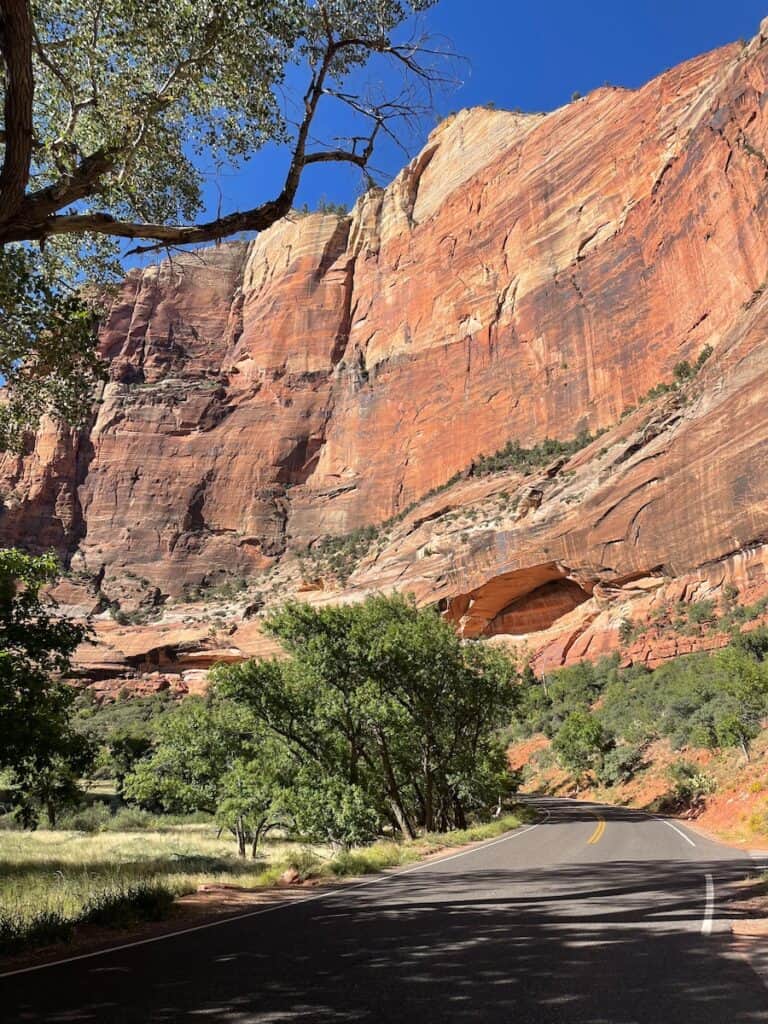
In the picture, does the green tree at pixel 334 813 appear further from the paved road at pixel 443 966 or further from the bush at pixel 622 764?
the bush at pixel 622 764

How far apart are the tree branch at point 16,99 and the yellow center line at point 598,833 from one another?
1510 centimetres

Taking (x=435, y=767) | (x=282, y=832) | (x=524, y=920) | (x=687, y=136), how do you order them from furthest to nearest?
(x=687, y=136)
(x=282, y=832)
(x=435, y=767)
(x=524, y=920)

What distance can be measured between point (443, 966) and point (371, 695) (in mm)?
11818

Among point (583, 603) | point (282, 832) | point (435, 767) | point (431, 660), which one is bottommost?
point (282, 832)

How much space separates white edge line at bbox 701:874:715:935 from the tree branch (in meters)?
8.87

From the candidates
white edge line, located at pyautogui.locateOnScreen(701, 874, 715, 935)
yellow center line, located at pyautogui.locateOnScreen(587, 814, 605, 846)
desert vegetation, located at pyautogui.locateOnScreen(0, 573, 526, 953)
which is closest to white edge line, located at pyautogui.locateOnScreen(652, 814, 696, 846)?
yellow center line, located at pyautogui.locateOnScreen(587, 814, 605, 846)

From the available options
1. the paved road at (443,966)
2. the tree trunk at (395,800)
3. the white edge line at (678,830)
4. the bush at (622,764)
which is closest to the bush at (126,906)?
the paved road at (443,966)

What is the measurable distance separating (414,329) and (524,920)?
7362 centimetres

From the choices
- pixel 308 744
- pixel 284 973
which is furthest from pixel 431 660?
pixel 284 973

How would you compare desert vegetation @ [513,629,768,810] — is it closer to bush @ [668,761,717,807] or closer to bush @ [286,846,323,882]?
bush @ [668,761,717,807]

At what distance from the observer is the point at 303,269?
89750mm

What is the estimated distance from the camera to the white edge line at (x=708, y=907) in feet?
19.5

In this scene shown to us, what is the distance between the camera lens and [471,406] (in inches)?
2640

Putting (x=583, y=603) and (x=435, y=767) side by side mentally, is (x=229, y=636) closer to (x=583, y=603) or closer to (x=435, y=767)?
(x=583, y=603)
